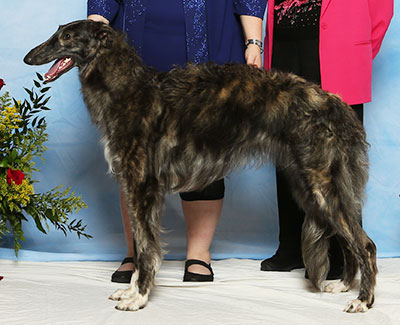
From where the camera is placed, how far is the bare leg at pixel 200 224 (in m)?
3.58

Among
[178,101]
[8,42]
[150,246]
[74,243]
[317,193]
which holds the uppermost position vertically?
[8,42]

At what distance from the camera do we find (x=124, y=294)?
3064 mm

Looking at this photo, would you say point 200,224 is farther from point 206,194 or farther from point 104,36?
point 104,36

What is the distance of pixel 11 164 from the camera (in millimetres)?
3721

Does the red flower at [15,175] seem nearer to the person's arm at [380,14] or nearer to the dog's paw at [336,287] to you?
the dog's paw at [336,287]

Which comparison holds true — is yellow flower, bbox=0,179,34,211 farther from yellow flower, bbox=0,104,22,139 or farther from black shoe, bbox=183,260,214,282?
black shoe, bbox=183,260,214,282

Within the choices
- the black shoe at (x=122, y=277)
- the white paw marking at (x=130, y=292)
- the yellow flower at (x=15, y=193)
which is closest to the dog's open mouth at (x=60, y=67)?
the yellow flower at (x=15, y=193)

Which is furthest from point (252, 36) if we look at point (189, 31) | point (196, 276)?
point (196, 276)

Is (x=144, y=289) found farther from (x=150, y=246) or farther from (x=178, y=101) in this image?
(x=178, y=101)

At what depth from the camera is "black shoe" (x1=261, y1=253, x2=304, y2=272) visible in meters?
3.79

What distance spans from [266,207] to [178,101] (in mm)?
1732

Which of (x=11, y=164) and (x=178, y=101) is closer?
(x=178, y=101)

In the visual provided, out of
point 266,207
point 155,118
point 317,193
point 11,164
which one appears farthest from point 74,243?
point 317,193

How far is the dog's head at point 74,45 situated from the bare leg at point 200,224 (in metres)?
1.15
